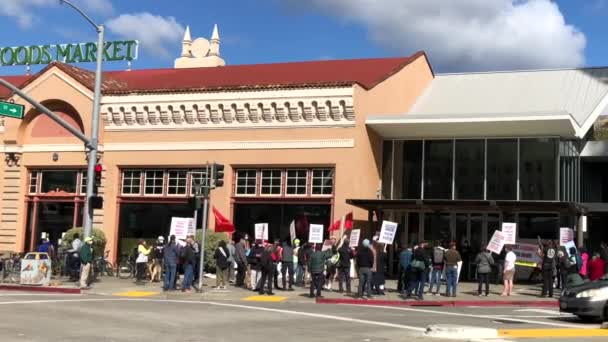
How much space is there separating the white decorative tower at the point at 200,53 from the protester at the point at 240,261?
68.8 feet

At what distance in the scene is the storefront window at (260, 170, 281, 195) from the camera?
28.6 m

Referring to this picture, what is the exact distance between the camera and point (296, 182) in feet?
92.8

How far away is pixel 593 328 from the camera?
14516 mm

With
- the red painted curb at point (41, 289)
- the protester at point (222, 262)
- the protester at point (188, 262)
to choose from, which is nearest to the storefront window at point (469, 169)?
the protester at point (222, 262)

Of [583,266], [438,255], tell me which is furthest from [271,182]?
[583,266]

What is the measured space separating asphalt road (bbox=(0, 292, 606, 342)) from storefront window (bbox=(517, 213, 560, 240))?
9073 millimetres

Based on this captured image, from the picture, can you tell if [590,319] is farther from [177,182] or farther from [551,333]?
[177,182]

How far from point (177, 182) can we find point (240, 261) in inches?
295

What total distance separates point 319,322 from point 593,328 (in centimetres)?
553

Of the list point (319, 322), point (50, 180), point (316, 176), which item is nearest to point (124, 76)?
point (50, 180)

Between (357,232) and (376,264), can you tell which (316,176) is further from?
(376,264)

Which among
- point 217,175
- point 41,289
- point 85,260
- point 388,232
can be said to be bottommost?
point 41,289

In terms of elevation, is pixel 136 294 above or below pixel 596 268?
below

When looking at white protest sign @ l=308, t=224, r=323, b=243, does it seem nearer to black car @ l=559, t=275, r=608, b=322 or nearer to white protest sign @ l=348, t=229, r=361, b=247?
white protest sign @ l=348, t=229, r=361, b=247
